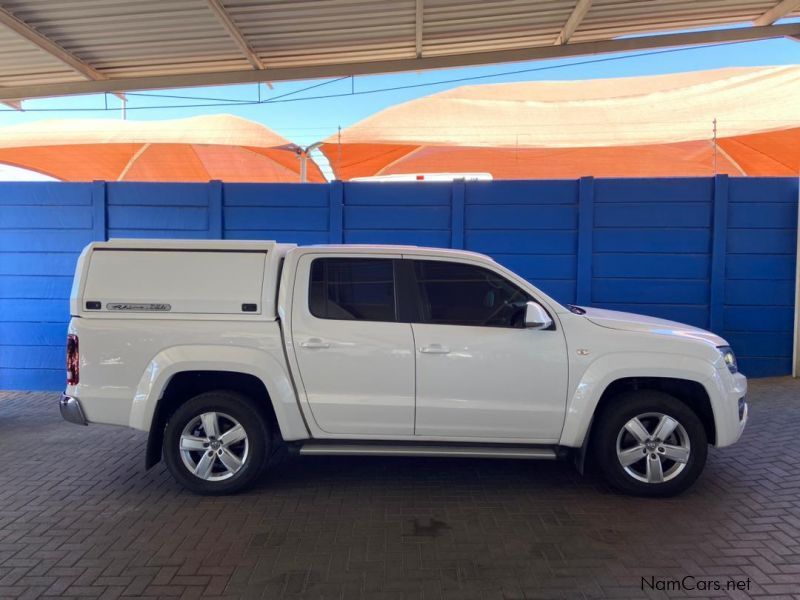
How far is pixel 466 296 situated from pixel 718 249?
4902mm

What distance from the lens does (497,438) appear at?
435 cm

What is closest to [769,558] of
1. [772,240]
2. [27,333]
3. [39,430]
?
[772,240]

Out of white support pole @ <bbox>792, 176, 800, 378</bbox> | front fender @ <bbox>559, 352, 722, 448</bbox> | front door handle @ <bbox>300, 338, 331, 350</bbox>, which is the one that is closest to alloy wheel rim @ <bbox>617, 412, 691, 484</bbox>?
front fender @ <bbox>559, 352, 722, 448</bbox>

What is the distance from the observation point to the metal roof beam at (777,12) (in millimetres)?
6902

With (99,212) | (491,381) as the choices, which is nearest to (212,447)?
(491,381)

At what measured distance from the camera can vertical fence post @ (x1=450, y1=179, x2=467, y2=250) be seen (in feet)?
25.7

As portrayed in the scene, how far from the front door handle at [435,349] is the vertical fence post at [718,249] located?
5.05 m

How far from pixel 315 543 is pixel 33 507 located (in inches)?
88.1

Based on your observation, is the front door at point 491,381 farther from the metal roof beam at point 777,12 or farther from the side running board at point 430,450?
the metal roof beam at point 777,12

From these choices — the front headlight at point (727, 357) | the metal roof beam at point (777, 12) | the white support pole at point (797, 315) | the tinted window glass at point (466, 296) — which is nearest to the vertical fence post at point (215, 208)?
the tinted window glass at point (466, 296)

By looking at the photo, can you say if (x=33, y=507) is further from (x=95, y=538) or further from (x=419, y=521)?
(x=419, y=521)

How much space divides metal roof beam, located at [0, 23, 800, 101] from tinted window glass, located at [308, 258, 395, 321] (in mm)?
4366

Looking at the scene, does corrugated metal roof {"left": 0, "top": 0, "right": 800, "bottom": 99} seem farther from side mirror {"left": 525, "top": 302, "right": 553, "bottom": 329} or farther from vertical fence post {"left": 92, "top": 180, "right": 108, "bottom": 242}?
side mirror {"left": 525, "top": 302, "right": 553, "bottom": 329}

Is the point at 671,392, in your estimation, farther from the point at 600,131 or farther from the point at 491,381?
the point at 600,131
